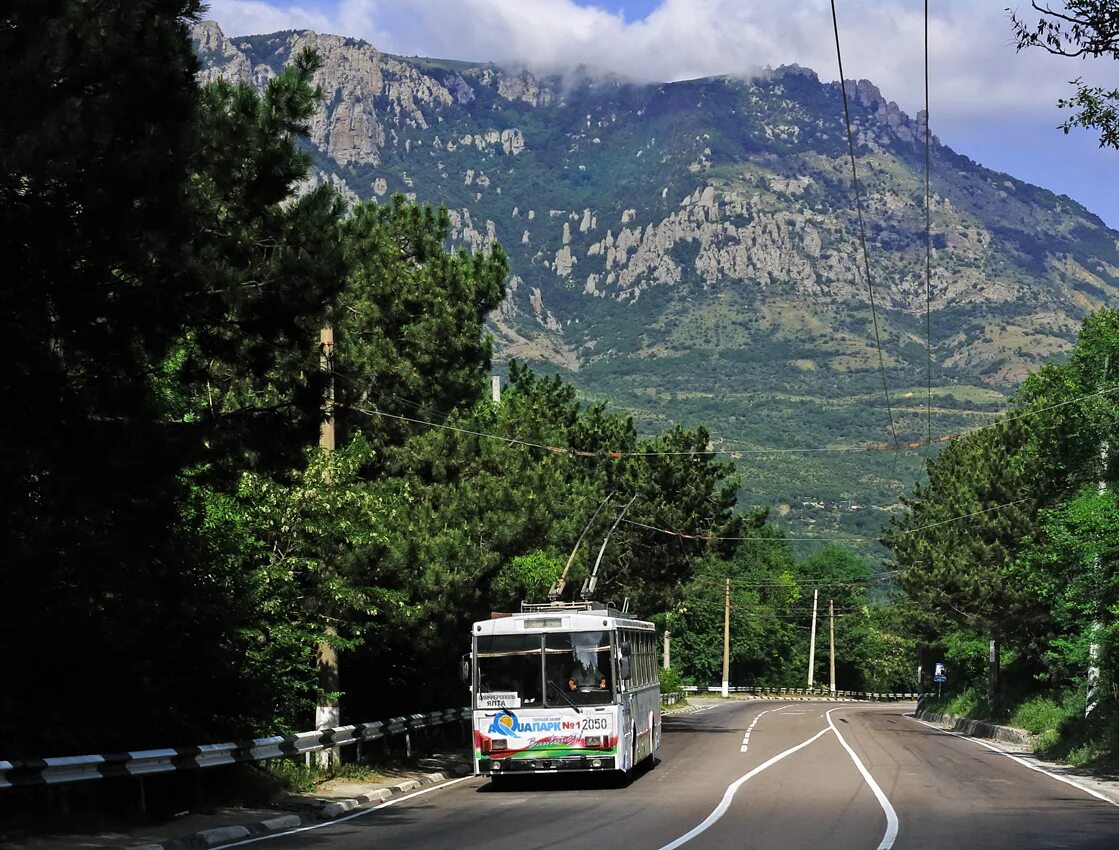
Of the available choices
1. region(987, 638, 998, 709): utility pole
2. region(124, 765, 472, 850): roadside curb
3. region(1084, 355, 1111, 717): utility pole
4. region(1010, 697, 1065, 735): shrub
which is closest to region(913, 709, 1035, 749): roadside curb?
region(1010, 697, 1065, 735): shrub

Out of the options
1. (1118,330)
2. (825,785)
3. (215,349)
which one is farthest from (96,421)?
(1118,330)

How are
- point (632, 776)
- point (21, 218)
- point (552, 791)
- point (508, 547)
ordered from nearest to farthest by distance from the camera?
point (21, 218)
point (552, 791)
point (632, 776)
point (508, 547)

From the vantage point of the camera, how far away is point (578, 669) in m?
25.2

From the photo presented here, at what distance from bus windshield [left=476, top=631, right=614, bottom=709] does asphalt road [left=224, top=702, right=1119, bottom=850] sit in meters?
1.57

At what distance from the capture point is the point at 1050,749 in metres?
38.7

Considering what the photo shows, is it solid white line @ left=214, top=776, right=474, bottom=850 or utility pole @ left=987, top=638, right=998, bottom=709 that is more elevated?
solid white line @ left=214, top=776, right=474, bottom=850

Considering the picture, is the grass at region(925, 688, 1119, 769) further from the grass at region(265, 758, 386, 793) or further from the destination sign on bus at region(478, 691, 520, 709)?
the grass at region(265, 758, 386, 793)

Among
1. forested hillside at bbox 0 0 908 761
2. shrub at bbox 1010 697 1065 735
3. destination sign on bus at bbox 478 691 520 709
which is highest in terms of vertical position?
forested hillside at bbox 0 0 908 761

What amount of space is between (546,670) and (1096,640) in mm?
14798

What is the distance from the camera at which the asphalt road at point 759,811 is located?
1662 cm

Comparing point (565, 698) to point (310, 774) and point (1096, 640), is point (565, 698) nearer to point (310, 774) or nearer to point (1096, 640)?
point (310, 774)

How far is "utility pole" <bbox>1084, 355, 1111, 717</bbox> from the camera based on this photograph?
33.6m

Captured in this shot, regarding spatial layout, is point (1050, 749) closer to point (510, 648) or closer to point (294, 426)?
point (510, 648)

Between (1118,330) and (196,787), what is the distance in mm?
32185
